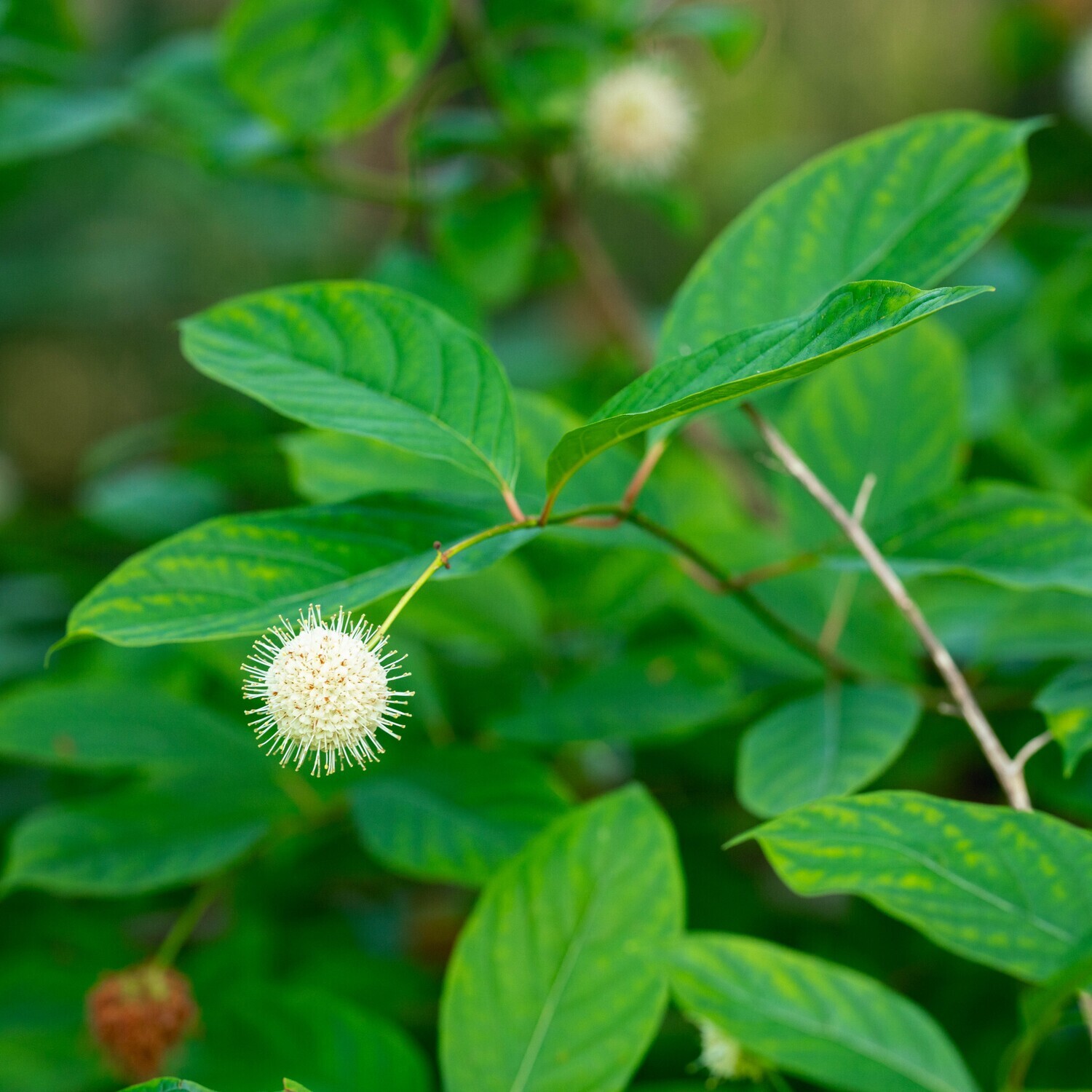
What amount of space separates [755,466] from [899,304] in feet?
3.06

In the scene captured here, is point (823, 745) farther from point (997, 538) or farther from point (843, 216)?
point (843, 216)

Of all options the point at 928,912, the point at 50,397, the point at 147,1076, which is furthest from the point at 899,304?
the point at 50,397

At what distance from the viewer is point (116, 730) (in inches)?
27.1

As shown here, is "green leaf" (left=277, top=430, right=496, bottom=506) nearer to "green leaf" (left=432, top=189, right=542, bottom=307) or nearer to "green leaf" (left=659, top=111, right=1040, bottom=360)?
"green leaf" (left=659, top=111, right=1040, bottom=360)

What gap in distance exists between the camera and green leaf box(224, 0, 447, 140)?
856 mm

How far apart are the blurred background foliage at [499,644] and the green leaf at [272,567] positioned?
10 centimetres

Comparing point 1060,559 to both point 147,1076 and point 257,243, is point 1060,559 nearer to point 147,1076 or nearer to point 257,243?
point 147,1076

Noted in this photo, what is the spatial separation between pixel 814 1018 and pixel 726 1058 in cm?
11

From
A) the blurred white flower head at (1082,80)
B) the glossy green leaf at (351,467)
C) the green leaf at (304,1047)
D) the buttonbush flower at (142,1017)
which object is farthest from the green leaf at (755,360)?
the blurred white flower head at (1082,80)

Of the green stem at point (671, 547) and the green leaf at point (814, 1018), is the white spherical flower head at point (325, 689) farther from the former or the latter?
the green leaf at point (814, 1018)

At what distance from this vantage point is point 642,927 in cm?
50

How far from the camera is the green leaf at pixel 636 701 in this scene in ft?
2.11

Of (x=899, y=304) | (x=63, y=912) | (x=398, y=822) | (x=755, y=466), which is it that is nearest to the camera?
(x=899, y=304)

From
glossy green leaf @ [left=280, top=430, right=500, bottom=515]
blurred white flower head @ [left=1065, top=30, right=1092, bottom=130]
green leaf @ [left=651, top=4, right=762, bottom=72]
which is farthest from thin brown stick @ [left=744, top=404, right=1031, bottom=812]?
blurred white flower head @ [left=1065, top=30, right=1092, bottom=130]
